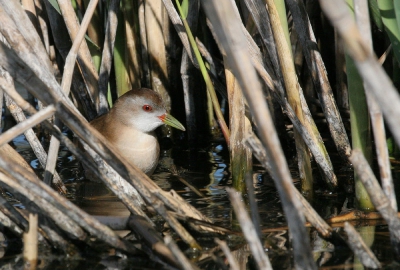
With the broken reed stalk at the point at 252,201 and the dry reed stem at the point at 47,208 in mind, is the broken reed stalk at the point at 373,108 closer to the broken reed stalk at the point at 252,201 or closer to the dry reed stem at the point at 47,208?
the broken reed stalk at the point at 252,201

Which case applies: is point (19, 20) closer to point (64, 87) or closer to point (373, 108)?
point (64, 87)

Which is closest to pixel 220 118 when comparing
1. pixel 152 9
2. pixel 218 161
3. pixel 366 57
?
pixel 218 161

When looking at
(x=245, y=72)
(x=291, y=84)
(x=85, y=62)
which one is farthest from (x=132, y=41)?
(x=245, y=72)

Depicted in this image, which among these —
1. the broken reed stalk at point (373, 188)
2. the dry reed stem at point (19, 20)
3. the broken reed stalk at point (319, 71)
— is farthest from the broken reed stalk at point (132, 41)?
the broken reed stalk at point (373, 188)

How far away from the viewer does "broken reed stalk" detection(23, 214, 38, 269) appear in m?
2.53

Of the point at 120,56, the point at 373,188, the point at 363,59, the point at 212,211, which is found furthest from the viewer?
the point at 120,56

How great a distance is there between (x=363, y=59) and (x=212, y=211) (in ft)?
A: 6.80

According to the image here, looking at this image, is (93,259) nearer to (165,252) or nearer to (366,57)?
(165,252)

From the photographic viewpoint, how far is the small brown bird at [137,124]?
4.39 meters

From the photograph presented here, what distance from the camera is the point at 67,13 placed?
4141 millimetres

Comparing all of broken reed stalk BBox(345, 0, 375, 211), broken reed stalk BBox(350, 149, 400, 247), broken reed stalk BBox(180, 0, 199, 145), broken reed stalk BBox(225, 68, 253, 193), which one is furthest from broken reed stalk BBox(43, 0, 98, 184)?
broken reed stalk BBox(350, 149, 400, 247)

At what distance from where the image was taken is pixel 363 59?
1695 millimetres

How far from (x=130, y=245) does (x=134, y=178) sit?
0.32m

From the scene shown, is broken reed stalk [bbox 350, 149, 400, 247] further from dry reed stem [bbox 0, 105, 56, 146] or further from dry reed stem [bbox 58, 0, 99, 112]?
dry reed stem [bbox 58, 0, 99, 112]
